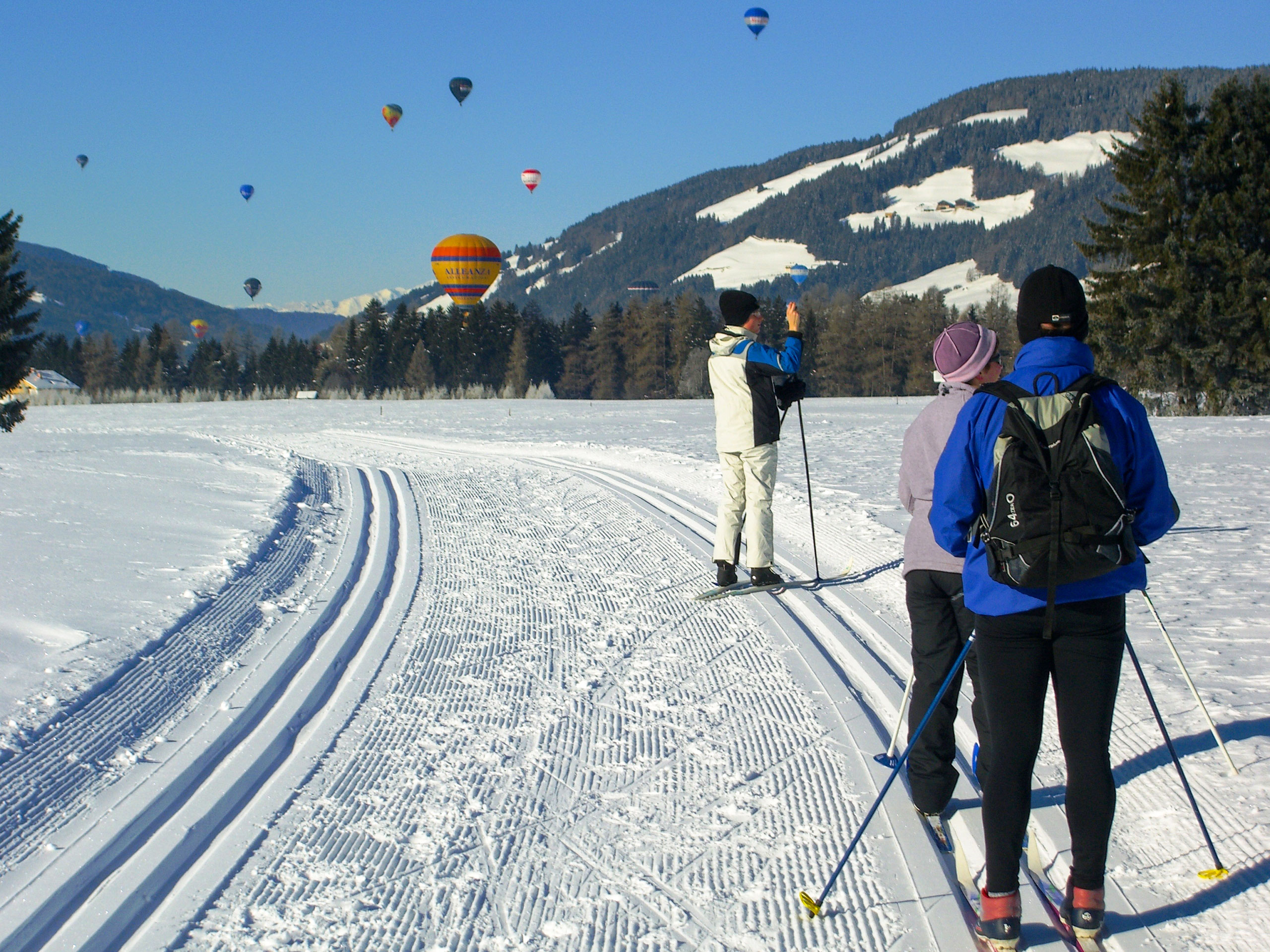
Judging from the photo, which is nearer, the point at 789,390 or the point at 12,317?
the point at 789,390

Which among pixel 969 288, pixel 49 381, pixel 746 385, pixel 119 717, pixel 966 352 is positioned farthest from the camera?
pixel 969 288

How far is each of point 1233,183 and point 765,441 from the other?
28842 millimetres

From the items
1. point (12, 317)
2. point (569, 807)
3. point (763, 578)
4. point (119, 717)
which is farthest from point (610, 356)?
point (569, 807)

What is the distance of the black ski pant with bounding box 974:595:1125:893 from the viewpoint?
94.2 inches

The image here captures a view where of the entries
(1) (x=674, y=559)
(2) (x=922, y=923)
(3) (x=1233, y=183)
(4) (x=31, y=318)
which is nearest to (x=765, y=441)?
(1) (x=674, y=559)

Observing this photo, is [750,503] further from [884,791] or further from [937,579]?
[884,791]

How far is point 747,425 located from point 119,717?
155 inches

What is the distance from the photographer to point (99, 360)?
106 metres

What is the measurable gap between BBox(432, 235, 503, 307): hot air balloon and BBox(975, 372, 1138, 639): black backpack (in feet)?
201

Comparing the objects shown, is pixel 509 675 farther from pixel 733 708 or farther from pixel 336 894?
pixel 336 894

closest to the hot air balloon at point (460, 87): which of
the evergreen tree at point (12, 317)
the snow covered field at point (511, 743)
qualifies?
the evergreen tree at point (12, 317)

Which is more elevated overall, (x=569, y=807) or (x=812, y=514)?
(x=812, y=514)

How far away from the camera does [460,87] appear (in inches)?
2564

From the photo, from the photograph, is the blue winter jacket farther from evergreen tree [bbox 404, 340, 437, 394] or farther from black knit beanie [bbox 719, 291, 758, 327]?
evergreen tree [bbox 404, 340, 437, 394]
